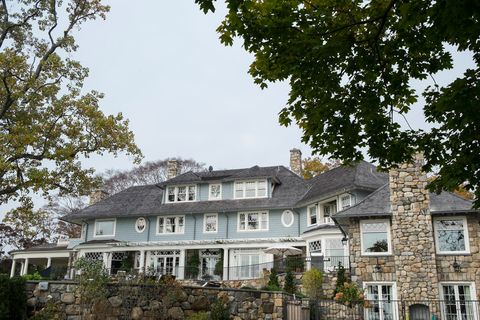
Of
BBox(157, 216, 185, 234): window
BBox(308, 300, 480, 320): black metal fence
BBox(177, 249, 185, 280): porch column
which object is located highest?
BBox(157, 216, 185, 234): window

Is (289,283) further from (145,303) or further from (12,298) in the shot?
(12,298)

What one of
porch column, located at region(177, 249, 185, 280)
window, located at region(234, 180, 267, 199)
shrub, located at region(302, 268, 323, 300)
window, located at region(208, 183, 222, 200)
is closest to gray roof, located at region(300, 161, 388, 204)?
window, located at region(234, 180, 267, 199)

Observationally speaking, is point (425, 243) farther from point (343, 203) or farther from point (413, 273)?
point (343, 203)

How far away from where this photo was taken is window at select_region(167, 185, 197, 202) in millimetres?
32875

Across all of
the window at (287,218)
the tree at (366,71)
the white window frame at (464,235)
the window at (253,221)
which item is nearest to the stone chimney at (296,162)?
→ the window at (287,218)

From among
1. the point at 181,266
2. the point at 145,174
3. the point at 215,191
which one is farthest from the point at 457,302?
the point at 145,174

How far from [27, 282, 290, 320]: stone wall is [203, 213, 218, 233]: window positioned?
17.5 meters

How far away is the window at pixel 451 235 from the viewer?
1825 centimetres

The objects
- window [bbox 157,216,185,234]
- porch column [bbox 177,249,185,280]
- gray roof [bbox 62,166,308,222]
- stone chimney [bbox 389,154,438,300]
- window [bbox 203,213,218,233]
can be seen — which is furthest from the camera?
window [bbox 157,216,185,234]

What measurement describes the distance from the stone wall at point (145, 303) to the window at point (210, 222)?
17.5 metres

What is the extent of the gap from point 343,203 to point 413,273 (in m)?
8.25

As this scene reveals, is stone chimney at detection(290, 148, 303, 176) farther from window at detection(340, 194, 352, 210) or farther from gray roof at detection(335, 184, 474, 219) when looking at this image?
gray roof at detection(335, 184, 474, 219)

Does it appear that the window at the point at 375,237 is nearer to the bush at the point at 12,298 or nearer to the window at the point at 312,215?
the window at the point at 312,215

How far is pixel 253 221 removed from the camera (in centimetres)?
3002
